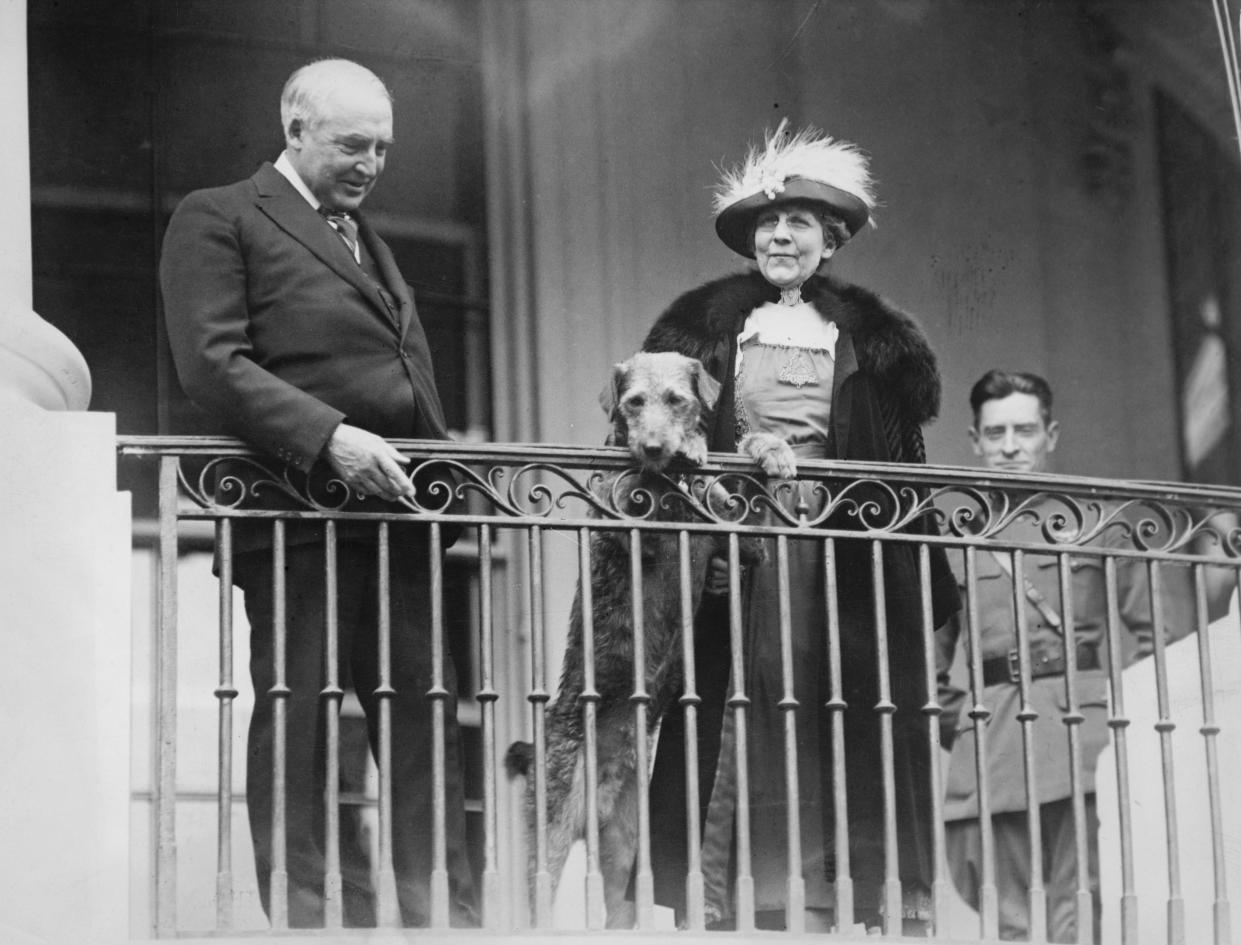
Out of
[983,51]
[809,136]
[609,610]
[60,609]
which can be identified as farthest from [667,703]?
[983,51]

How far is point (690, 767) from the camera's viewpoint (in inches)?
324

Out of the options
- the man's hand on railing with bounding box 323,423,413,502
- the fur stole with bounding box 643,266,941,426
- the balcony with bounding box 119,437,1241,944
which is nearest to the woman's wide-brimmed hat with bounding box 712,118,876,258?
the fur stole with bounding box 643,266,941,426

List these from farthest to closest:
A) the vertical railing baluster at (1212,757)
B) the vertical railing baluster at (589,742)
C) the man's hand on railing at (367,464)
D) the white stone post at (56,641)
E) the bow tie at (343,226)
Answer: the bow tie at (343,226) < the vertical railing baluster at (1212,757) < the man's hand on railing at (367,464) < the vertical railing baluster at (589,742) < the white stone post at (56,641)

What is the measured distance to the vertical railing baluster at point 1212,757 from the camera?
855cm

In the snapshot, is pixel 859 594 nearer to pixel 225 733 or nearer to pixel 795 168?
pixel 795 168

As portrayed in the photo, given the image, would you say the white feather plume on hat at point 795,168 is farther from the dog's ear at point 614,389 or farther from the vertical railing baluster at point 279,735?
the vertical railing baluster at point 279,735

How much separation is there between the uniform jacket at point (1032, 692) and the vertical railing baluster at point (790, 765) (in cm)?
101

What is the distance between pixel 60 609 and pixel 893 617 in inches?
93.8

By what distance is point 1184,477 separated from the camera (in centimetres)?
1080

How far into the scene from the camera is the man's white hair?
8.75m

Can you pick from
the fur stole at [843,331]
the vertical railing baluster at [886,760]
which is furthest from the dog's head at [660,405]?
the vertical railing baluster at [886,760]

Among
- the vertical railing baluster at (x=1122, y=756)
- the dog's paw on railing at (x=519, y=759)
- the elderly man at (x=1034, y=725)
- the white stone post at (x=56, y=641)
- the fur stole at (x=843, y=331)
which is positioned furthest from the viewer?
the fur stole at (x=843, y=331)

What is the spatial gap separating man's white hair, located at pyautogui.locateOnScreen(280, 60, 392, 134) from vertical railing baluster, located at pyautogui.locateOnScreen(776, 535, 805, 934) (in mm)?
1686

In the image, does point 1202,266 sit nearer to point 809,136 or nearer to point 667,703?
point 809,136
